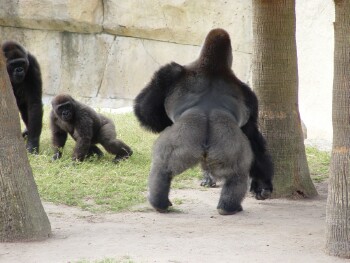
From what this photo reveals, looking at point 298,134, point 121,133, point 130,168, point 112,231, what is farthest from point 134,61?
point 112,231

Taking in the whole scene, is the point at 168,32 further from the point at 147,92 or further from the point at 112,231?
the point at 112,231

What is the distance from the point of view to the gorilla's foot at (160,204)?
5605mm

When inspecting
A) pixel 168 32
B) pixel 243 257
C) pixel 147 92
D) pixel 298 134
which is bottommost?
pixel 243 257

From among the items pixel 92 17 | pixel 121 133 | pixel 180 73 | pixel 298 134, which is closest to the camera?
pixel 180 73

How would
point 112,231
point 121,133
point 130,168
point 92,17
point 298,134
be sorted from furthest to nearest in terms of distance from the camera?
1. point 92,17
2. point 121,133
3. point 130,168
4. point 298,134
5. point 112,231

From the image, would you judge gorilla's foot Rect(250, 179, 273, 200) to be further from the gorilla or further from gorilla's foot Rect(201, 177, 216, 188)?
the gorilla

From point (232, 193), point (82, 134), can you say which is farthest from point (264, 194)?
point (82, 134)

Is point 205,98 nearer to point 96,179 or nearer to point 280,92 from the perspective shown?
point 280,92

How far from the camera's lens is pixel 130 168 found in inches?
291

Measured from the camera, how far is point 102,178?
271 inches

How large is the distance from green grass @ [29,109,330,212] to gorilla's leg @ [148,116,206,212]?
407 millimetres

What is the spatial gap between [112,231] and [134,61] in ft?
31.7

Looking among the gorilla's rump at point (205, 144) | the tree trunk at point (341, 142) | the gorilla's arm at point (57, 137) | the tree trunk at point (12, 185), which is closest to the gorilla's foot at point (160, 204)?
the gorilla's rump at point (205, 144)

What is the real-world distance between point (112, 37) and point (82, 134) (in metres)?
7.12
